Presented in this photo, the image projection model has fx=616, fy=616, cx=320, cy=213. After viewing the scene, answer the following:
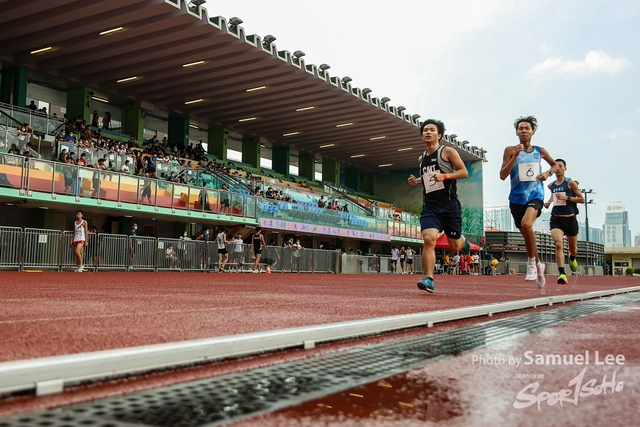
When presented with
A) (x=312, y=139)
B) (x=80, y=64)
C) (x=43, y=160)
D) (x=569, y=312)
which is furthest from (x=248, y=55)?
(x=569, y=312)

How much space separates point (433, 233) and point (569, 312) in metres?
2.94

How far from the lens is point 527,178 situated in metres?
10.5

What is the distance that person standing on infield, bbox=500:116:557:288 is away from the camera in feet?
33.6

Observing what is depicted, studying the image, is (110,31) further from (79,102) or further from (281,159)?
(281,159)

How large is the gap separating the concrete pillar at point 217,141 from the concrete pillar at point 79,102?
10558mm

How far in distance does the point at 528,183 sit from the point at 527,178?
0.09 metres

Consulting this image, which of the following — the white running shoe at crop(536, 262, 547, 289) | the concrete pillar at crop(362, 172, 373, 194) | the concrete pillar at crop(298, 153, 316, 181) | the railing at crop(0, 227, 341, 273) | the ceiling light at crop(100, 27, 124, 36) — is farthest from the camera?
the concrete pillar at crop(362, 172, 373, 194)

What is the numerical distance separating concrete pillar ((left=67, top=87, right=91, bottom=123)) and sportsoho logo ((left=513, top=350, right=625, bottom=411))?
34004 mm

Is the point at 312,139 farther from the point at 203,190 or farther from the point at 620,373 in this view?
the point at 620,373

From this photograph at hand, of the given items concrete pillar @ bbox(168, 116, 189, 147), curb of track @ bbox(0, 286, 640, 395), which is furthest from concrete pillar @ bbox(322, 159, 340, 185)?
curb of track @ bbox(0, 286, 640, 395)

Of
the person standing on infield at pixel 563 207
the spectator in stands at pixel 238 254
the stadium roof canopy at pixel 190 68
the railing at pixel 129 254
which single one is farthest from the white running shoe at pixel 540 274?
the stadium roof canopy at pixel 190 68

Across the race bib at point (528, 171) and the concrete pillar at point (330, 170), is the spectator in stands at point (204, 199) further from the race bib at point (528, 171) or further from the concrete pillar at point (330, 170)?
the concrete pillar at point (330, 170)

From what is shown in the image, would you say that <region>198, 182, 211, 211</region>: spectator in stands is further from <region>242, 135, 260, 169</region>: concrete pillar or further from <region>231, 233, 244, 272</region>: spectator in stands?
<region>242, 135, 260, 169</region>: concrete pillar

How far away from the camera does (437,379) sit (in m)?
2.21
